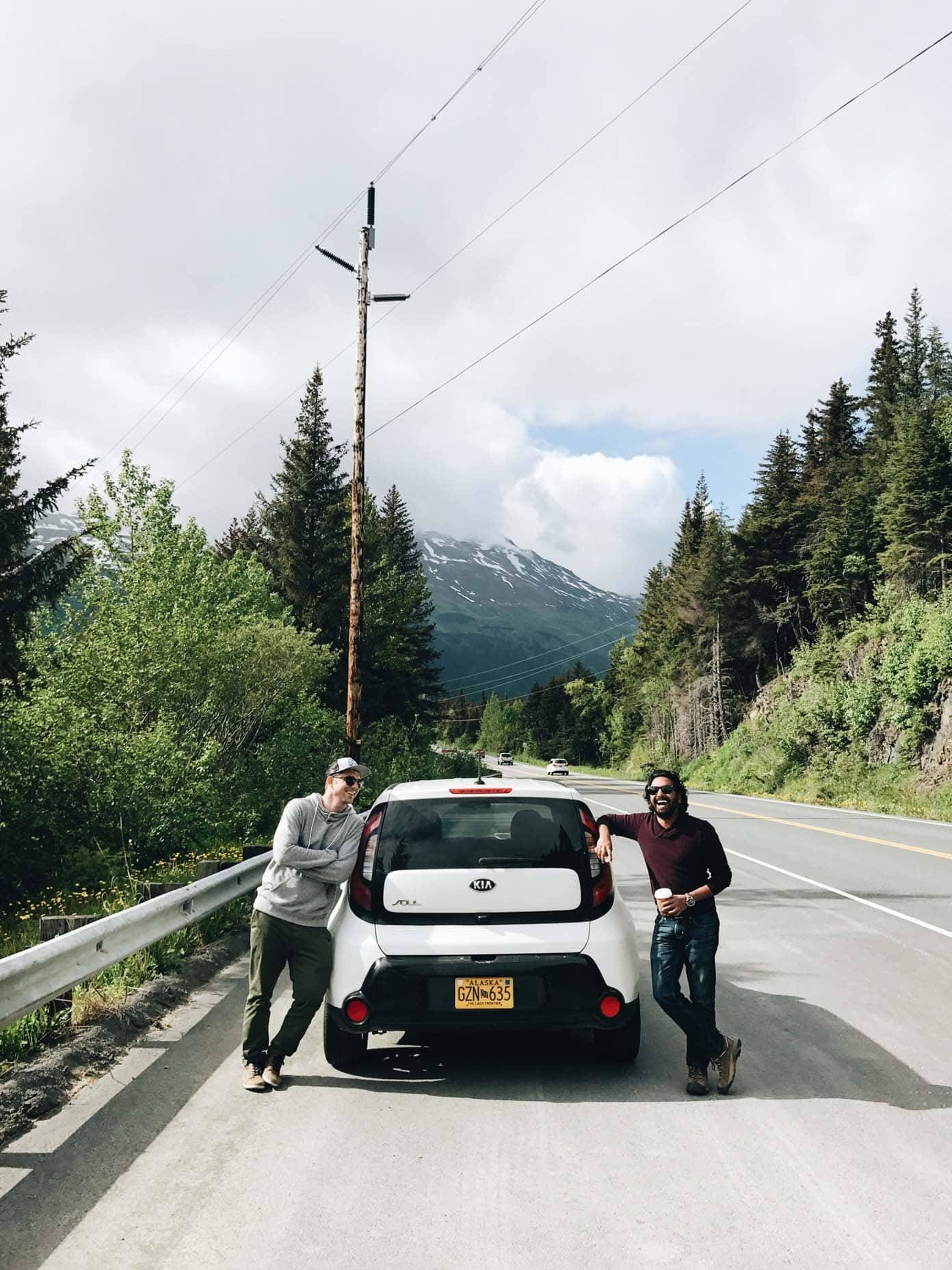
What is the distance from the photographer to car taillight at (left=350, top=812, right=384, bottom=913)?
5836 mm

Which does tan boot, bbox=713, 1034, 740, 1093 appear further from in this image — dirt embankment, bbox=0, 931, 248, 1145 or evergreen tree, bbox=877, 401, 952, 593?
evergreen tree, bbox=877, 401, 952, 593

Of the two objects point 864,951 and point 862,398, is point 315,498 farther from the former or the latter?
point 862,398

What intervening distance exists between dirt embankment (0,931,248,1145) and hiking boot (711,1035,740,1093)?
10.8 feet

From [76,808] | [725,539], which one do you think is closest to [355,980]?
[76,808]

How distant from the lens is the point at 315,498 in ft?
152

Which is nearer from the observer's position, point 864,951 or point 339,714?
point 864,951

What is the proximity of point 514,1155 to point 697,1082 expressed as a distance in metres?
1.34

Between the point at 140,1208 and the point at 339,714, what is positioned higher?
the point at 339,714

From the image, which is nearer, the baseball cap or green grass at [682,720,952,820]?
the baseball cap

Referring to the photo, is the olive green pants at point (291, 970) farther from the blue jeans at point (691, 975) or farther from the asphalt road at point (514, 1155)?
the blue jeans at point (691, 975)

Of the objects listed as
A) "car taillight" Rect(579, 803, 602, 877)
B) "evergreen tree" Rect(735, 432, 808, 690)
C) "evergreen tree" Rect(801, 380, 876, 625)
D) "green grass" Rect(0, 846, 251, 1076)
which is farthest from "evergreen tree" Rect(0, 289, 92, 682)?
"evergreen tree" Rect(735, 432, 808, 690)

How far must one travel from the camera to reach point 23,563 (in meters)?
25.8

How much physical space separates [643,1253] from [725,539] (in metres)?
76.1

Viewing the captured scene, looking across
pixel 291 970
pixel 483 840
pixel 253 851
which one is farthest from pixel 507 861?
pixel 253 851
